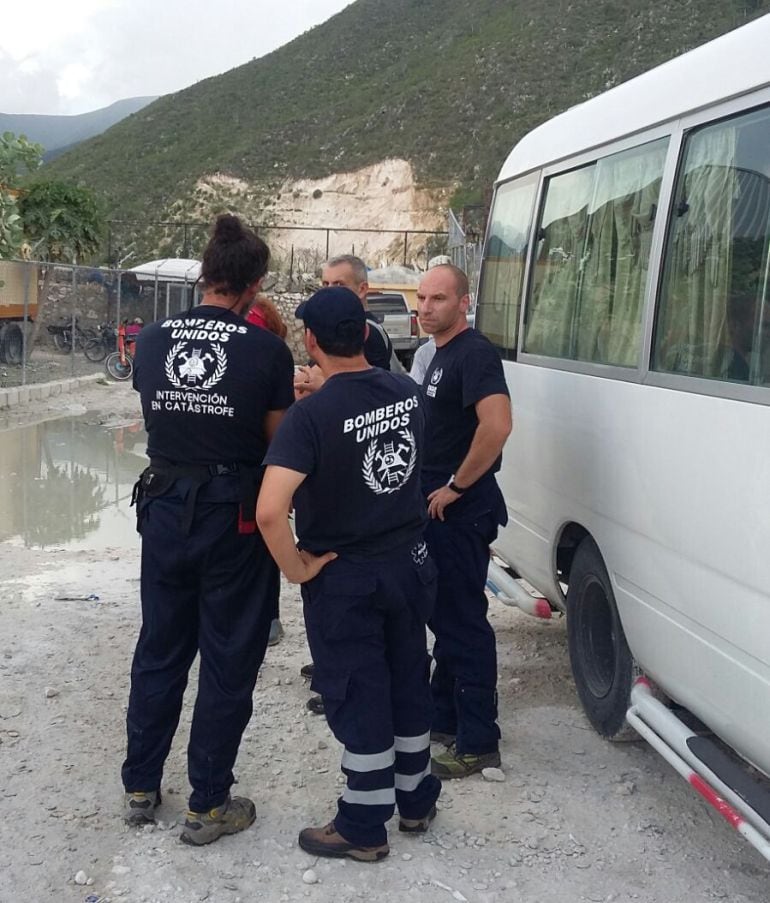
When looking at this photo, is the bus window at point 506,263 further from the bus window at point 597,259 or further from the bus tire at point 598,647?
the bus tire at point 598,647

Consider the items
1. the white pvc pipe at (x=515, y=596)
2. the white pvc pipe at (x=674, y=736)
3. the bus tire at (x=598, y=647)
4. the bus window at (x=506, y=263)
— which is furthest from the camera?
the bus window at (x=506, y=263)

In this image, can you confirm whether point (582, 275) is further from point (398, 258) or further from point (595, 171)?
point (398, 258)

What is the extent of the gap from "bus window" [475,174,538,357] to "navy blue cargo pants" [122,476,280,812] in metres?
2.14

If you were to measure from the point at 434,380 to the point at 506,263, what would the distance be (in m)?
1.49

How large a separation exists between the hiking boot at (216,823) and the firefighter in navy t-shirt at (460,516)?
844 mm

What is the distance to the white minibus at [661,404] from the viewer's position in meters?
2.96

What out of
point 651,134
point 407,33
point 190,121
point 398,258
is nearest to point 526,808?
point 651,134

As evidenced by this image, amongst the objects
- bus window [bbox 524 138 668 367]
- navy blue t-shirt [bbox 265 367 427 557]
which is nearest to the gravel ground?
navy blue t-shirt [bbox 265 367 427 557]

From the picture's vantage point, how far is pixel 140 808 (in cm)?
371

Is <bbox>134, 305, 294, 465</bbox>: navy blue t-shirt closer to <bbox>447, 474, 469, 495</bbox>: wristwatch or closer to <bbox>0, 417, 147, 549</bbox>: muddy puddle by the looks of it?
<bbox>447, 474, 469, 495</bbox>: wristwatch

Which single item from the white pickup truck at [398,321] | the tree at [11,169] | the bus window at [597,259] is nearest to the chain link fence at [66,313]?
the tree at [11,169]

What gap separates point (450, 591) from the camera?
406 centimetres

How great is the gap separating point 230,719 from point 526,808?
1197mm

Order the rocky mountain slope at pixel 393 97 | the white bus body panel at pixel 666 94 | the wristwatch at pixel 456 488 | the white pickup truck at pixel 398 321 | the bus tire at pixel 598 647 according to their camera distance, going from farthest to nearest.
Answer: the rocky mountain slope at pixel 393 97
the white pickup truck at pixel 398 321
the bus tire at pixel 598 647
the wristwatch at pixel 456 488
the white bus body panel at pixel 666 94
